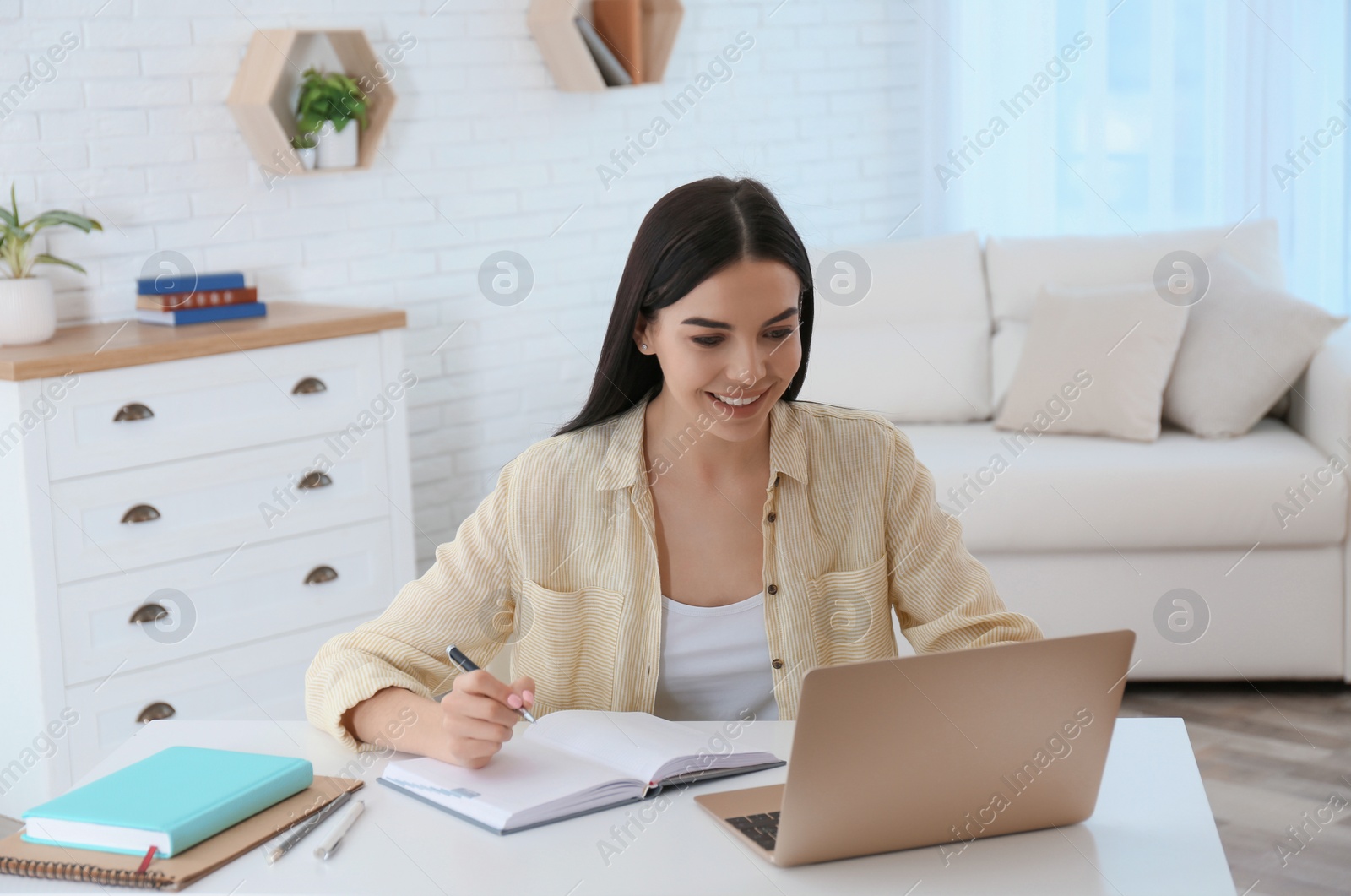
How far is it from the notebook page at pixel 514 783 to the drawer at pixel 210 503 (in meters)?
1.47

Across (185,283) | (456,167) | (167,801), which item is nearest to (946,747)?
(167,801)

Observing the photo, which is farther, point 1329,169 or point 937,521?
point 1329,169

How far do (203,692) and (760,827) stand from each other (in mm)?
1906

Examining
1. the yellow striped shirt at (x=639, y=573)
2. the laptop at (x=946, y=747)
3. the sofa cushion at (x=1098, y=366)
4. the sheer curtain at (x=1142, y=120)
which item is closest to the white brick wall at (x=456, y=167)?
the sheer curtain at (x=1142, y=120)

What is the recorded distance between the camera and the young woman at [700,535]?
5.05 ft

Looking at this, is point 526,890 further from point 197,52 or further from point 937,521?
point 197,52

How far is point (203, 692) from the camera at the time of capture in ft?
9.11

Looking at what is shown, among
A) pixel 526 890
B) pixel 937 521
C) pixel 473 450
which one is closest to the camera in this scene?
pixel 526 890

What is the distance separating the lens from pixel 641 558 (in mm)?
1608

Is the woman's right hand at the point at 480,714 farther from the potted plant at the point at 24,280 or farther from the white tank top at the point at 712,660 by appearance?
the potted plant at the point at 24,280

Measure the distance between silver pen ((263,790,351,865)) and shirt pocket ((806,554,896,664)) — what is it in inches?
23.6

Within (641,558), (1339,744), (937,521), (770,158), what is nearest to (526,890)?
(641,558)

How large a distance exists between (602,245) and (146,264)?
137cm

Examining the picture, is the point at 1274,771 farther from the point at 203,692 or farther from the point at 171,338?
the point at 171,338
